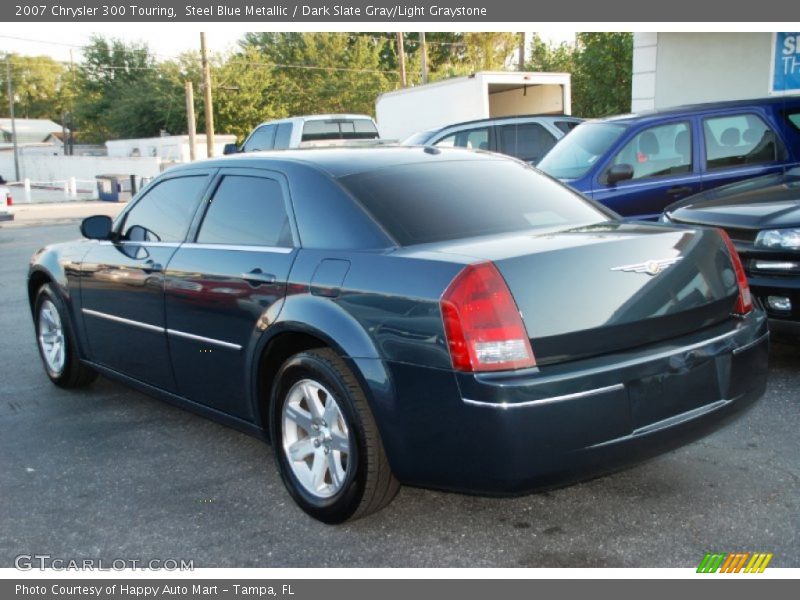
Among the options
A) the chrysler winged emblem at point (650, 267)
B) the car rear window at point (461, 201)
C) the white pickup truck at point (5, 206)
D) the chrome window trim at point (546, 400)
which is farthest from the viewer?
the white pickup truck at point (5, 206)

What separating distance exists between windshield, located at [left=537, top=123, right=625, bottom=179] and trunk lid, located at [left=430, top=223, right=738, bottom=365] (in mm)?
4446

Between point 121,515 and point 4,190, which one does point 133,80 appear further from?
point 121,515

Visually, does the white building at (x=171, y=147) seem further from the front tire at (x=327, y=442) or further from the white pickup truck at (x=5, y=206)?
the front tire at (x=327, y=442)

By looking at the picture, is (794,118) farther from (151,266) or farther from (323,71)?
(323,71)

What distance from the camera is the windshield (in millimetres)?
8000

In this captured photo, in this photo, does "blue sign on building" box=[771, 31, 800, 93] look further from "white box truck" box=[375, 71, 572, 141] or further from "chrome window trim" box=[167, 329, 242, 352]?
"chrome window trim" box=[167, 329, 242, 352]

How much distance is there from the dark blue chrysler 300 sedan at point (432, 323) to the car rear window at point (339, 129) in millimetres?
13416

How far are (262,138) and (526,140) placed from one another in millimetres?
7377

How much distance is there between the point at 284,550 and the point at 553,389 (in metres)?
1.27

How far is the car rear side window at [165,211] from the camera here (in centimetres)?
462

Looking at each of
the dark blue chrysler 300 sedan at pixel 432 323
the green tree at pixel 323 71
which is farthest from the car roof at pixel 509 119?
the green tree at pixel 323 71

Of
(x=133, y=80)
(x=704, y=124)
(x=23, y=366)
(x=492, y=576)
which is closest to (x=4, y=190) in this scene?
(x=23, y=366)

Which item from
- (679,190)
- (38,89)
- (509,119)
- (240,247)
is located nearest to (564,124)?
(509,119)
